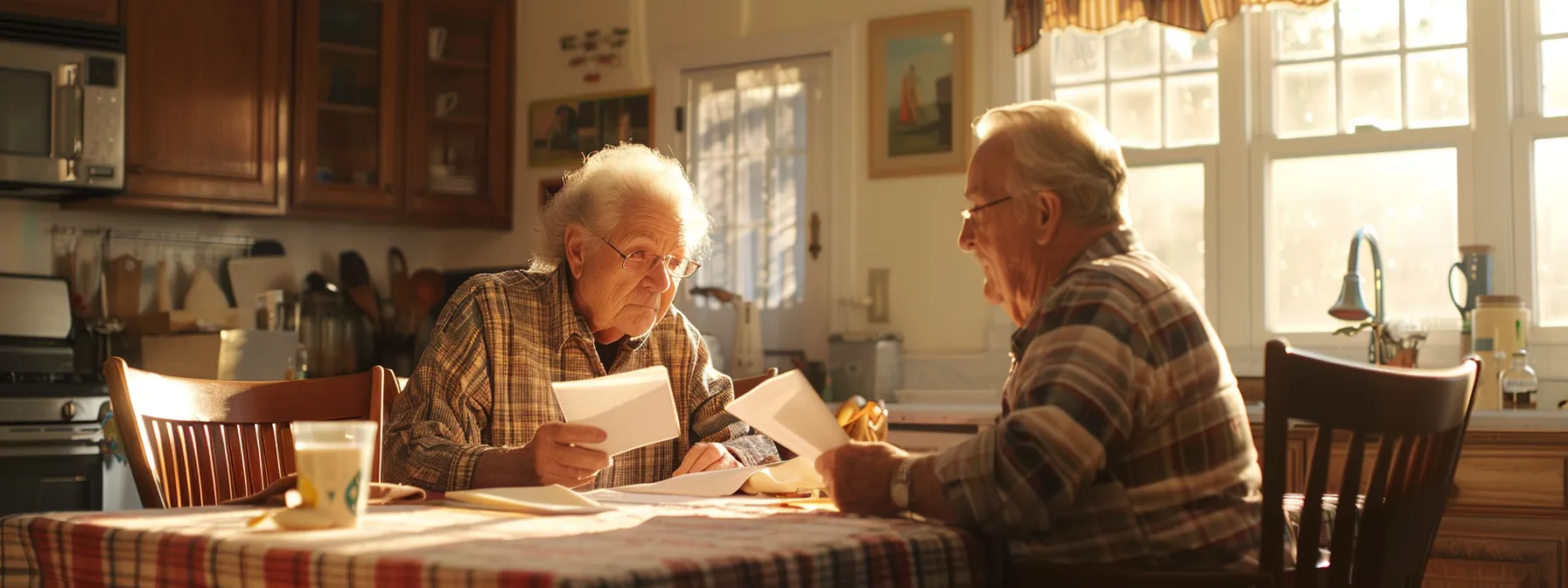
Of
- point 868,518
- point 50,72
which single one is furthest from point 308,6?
point 868,518

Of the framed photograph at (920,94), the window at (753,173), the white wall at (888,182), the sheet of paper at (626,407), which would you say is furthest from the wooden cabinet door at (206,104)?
the sheet of paper at (626,407)

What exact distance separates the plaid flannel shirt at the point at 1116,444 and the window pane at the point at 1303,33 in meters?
2.72

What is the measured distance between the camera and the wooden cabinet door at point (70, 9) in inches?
165

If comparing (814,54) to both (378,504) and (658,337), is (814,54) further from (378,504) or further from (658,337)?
(378,504)

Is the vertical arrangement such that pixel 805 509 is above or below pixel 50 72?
below

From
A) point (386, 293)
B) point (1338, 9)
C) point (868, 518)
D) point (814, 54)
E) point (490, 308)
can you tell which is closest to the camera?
point (868, 518)

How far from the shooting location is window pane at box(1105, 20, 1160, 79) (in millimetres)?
4152

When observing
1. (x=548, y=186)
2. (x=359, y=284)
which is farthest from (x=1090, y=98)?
(x=359, y=284)

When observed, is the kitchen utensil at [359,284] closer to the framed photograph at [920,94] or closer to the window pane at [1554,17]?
the framed photograph at [920,94]

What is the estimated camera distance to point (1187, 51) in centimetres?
411

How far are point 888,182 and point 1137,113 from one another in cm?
76

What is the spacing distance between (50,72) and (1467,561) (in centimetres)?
394

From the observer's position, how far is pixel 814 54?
15.2 ft

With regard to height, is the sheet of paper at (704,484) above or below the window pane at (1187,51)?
below
